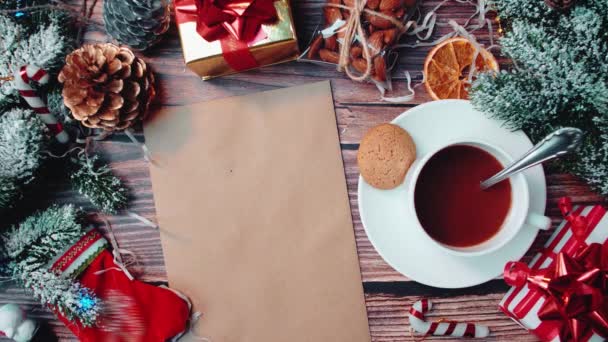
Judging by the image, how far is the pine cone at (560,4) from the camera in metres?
0.85

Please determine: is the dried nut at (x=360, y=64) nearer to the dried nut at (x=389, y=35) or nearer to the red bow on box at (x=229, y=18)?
the dried nut at (x=389, y=35)

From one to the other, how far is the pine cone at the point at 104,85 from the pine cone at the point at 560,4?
746mm

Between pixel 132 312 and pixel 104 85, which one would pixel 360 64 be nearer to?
pixel 104 85

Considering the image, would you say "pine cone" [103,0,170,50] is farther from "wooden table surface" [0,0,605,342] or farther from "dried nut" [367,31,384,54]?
"dried nut" [367,31,384,54]

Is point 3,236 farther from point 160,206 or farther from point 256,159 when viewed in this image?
point 256,159

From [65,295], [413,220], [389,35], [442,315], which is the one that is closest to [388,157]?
[413,220]

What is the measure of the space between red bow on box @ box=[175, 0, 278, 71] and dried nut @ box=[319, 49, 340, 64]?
0.37 ft

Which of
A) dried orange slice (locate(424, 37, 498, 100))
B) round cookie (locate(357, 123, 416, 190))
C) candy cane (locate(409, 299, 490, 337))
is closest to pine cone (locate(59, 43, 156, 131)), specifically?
round cookie (locate(357, 123, 416, 190))

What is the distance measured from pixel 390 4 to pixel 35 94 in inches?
26.4

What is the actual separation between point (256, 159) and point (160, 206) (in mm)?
214

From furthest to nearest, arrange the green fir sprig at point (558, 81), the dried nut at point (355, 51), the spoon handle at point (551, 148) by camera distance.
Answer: the dried nut at point (355, 51)
the green fir sprig at point (558, 81)
the spoon handle at point (551, 148)

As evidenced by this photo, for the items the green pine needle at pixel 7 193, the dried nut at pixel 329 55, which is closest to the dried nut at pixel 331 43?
the dried nut at pixel 329 55

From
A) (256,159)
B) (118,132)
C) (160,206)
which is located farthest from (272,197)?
(118,132)

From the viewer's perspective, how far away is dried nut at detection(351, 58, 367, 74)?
36.9 inches
